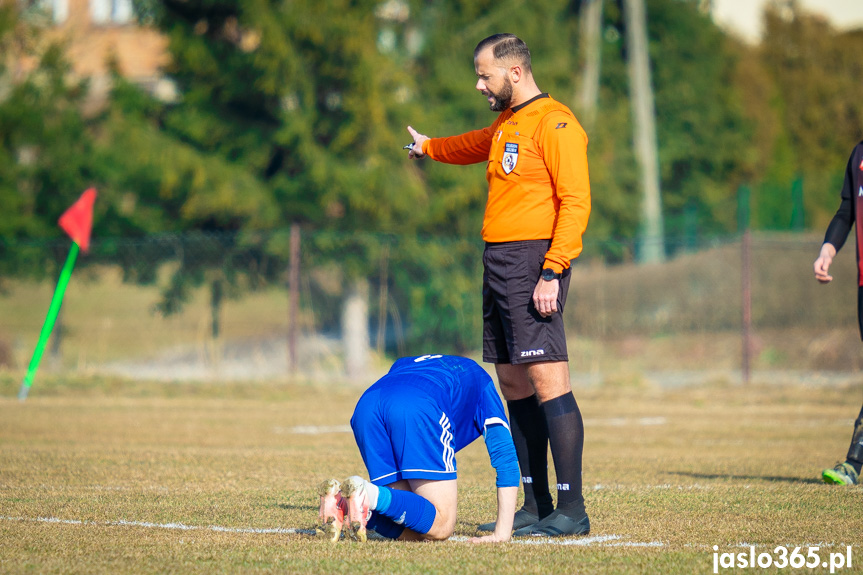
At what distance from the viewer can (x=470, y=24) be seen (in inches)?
818

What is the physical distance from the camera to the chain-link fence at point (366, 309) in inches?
677

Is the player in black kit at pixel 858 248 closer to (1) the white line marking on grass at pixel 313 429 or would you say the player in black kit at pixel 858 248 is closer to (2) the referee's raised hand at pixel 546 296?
(2) the referee's raised hand at pixel 546 296

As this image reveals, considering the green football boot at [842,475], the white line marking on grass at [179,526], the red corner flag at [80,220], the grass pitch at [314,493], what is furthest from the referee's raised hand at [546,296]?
the red corner flag at [80,220]

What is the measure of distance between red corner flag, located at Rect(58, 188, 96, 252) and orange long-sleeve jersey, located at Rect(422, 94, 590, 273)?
920cm

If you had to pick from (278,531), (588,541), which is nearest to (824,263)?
(588,541)

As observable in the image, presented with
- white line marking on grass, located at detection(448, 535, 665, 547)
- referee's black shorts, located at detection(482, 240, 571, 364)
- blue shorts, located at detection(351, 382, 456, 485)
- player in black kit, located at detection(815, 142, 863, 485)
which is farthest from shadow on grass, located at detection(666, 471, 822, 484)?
blue shorts, located at detection(351, 382, 456, 485)

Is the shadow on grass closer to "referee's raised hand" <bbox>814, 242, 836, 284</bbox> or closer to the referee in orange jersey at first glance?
"referee's raised hand" <bbox>814, 242, 836, 284</bbox>

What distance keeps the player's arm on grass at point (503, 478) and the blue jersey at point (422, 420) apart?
0.7 inches

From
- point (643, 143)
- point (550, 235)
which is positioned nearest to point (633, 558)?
point (550, 235)

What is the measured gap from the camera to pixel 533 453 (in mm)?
5027

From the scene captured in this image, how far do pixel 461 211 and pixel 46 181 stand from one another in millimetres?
7539

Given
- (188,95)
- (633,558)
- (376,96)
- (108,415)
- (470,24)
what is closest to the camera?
(633,558)

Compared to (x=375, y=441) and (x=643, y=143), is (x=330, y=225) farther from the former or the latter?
(x=375, y=441)

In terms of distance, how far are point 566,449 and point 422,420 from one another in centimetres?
78
